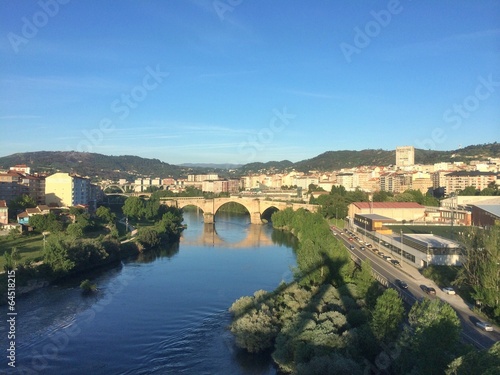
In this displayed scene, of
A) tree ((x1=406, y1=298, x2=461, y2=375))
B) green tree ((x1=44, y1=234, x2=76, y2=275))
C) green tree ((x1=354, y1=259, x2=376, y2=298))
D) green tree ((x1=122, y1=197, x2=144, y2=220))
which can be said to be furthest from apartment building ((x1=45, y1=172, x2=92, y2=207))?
tree ((x1=406, y1=298, x2=461, y2=375))

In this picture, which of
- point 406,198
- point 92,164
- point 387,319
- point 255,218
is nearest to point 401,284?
point 387,319

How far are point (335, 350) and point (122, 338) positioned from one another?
4.72 m

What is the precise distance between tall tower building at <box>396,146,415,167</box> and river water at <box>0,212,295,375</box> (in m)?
60.7

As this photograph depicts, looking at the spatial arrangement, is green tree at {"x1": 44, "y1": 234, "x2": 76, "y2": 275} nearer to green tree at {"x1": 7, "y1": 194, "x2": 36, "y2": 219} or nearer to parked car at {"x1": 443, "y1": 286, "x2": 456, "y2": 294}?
green tree at {"x1": 7, "y1": 194, "x2": 36, "y2": 219}

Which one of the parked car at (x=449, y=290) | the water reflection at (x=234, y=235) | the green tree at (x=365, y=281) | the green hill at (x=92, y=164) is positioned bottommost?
the water reflection at (x=234, y=235)

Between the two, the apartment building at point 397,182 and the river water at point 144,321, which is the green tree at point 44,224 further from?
the apartment building at point 397,182

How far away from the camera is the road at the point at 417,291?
29.3 ft

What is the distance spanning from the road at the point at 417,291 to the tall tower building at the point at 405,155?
59351mm

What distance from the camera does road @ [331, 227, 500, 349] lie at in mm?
8922

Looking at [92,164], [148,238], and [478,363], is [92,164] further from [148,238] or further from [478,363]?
[478,363]

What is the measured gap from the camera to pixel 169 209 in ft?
112

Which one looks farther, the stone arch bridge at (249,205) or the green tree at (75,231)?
the stone arch bridge at (249,205)

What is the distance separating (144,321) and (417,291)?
22.3 ft

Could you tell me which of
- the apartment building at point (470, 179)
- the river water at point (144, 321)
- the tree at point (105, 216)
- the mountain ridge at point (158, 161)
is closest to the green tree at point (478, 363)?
the river water at point (144, 321)
